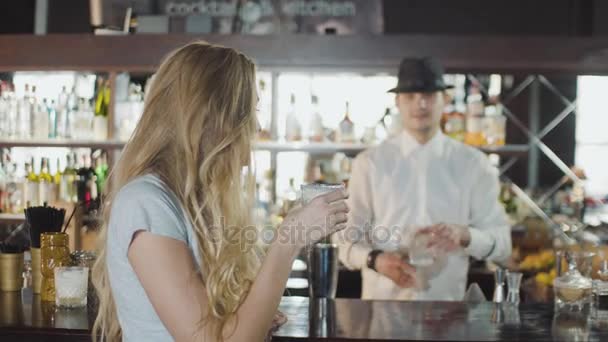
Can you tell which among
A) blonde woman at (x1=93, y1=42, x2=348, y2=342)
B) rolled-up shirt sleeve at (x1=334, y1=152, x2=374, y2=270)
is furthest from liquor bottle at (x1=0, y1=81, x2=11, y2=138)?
blonde woman at (x1=93, y1=42, x2=348, y2=342)

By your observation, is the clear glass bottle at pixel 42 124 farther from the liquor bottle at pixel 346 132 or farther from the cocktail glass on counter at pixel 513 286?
the cocktail glass on counter at pixel 513 286

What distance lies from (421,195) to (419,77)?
59 centimetres

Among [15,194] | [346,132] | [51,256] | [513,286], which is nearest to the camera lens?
[51,256]

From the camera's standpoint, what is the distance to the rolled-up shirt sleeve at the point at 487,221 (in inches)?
154

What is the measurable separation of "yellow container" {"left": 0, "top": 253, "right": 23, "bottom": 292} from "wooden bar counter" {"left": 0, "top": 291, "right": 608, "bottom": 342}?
5cm

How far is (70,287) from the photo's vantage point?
2.63 meters

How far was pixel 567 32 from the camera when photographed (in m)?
5.84

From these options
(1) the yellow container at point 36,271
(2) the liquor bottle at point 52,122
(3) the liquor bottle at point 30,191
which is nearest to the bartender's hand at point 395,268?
(1) the yellow container at point 36,271

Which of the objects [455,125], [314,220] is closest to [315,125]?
[455,125]

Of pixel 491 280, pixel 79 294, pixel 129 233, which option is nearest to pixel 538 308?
pixel 79 294

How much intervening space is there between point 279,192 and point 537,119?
7.51 feet

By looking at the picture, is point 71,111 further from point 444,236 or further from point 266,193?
point 444,236

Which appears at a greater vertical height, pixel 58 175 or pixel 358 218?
pixel 58 175

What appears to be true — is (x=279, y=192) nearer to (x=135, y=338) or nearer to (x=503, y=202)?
(x=503, y=202)
